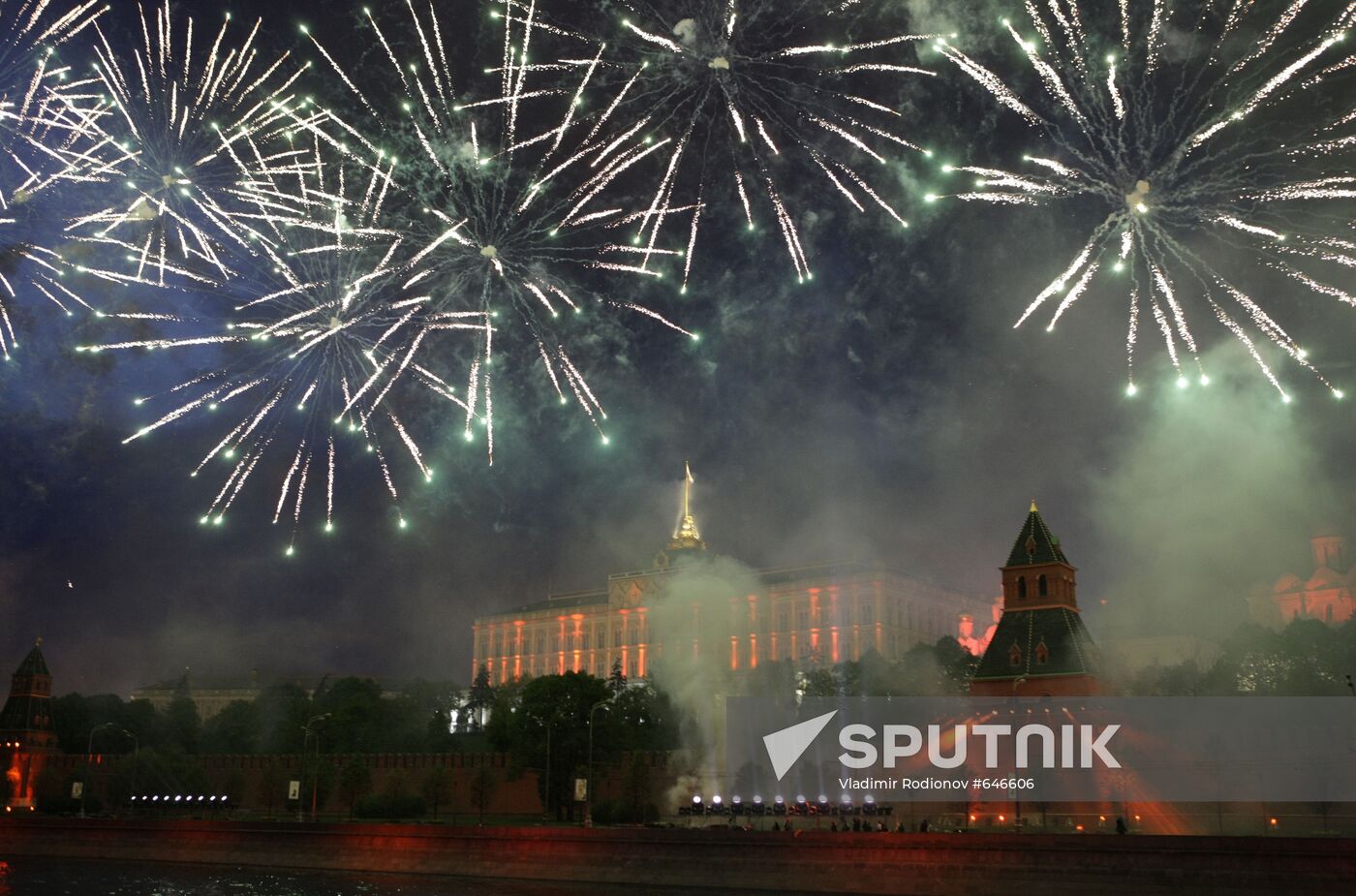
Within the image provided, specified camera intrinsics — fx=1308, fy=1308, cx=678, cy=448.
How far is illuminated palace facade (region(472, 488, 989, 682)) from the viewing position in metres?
137

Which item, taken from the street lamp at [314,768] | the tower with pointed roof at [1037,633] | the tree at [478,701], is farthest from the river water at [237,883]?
the tree at [478,701]

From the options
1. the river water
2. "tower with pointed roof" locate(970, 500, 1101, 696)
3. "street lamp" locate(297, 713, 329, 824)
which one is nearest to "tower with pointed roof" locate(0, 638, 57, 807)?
"street lamp" locate(297, 713, 329, 824)

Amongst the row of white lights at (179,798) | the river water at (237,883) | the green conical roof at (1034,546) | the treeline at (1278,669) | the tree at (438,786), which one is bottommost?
the river water at (237,883)

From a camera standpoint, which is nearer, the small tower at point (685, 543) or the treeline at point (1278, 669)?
the treeline at point (1278, 669)

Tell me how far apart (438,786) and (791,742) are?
2217 cm

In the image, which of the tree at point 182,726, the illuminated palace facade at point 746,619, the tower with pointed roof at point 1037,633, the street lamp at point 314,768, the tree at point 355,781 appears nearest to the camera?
→ the tower with pointed roof at point 1037,633

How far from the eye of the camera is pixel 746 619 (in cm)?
14400

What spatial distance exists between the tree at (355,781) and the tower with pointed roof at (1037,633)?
134 ft

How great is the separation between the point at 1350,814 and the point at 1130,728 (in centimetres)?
914

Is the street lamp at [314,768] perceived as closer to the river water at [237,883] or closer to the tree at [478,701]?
the river water at [237,883]

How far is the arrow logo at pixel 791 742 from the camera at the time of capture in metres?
73.4

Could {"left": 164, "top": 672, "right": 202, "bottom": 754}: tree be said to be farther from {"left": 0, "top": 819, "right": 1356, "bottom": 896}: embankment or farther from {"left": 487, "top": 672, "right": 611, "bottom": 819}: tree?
{"left": 487, "top": 672, "right": 611, "bottom": 819}: tree

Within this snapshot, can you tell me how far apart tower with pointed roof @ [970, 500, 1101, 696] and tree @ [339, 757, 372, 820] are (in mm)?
40755

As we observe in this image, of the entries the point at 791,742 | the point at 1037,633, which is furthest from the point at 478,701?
the point at 1037,633
